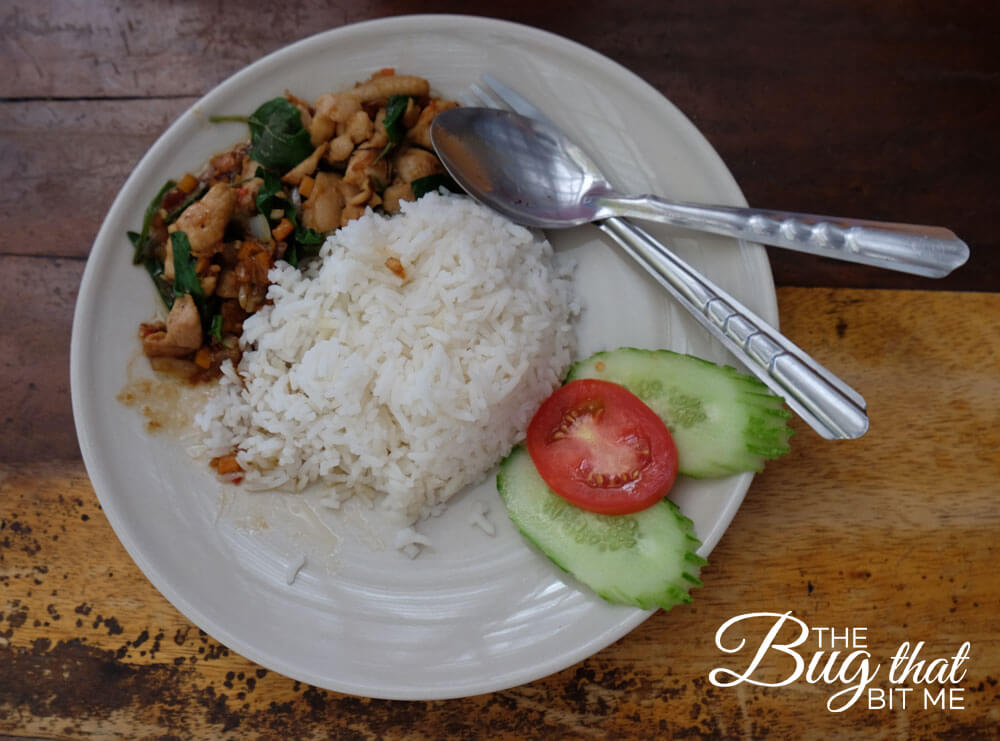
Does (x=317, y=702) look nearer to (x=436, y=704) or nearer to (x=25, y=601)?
(x=436, y=704)

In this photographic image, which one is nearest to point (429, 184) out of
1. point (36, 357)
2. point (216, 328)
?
point (216, 328)

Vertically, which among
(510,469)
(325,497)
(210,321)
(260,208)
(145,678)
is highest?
(260,208)

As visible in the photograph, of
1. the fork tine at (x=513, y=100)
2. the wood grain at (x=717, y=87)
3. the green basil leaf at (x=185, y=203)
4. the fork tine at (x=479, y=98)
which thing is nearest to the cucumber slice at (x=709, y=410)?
the wood grain at (x=717, y=87)

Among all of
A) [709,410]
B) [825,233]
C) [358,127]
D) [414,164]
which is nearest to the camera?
[825,233]

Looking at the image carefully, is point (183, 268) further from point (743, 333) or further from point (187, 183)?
point (743, 333)

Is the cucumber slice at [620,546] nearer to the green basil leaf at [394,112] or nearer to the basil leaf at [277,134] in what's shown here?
the green basil leaf at [394,112]

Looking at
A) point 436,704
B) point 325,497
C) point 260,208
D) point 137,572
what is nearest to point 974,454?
point 436,704

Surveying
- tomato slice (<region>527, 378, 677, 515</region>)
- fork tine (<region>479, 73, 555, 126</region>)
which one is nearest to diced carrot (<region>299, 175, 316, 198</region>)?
Answer: fork tine (<region>479, 73, 555, 126</region>)
